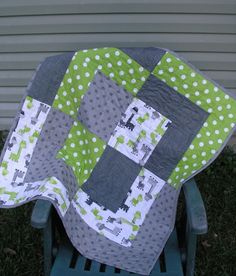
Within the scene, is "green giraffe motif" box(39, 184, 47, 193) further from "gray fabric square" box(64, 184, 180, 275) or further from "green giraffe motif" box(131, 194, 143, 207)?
"green giraffe motif" box(131, 194, 143, 207)

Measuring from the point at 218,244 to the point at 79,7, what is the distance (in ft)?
5.55

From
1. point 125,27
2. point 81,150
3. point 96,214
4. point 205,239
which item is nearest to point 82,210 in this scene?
Result: point 96,214

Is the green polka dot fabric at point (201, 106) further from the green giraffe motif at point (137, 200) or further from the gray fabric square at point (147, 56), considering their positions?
the green giraffe motif at point (137, 200)

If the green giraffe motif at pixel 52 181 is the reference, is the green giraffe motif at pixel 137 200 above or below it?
above

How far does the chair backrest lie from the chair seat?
1.41 meters

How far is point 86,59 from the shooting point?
2.08 m

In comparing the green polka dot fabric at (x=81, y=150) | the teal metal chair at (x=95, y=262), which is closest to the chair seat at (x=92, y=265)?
the teal metal chair at (x=95, y=262)

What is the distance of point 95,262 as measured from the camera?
6.10 ft

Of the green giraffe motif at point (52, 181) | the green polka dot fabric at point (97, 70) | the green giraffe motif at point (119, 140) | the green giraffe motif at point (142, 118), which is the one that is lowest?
the green giraffe motif at point (52, 181)

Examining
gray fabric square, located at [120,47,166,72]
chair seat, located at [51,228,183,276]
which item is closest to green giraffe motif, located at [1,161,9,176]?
chair seat, located at [51,228,183,276]

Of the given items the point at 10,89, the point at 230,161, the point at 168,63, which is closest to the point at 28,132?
the point at 168,63

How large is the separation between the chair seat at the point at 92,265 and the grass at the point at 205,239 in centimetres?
53

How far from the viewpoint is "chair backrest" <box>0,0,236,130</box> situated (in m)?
2.65

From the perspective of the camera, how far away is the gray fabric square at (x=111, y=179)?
6.82 ft
